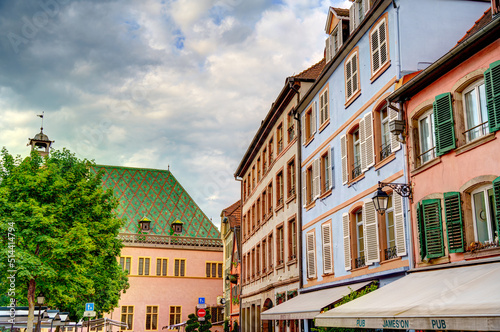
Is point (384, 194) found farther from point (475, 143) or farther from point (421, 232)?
point (475, 143)

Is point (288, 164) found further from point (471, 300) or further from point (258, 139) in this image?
point (471, 300)

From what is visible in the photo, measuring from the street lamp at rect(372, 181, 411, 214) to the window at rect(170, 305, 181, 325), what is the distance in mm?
45835

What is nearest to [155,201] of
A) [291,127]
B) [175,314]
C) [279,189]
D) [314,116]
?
[175,314]

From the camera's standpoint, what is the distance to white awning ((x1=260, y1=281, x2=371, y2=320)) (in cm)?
1538

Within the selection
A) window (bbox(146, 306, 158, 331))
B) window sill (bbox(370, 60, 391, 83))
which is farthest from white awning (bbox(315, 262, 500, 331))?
window (bbox(146, 306, 158, 331))

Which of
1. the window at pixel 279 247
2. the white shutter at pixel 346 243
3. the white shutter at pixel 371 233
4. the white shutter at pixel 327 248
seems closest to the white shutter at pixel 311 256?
the white shutter at pixel 327 248

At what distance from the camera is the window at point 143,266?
5592 cm

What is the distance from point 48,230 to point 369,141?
13.8 meters

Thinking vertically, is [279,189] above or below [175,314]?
above

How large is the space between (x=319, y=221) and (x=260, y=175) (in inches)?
502

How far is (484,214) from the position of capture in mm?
10695

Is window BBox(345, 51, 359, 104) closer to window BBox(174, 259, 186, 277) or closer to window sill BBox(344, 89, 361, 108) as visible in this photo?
window sill BBox(344, 89, 361, 108)

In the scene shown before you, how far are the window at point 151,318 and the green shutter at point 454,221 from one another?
4738cm

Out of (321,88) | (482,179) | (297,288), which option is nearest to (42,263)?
(297,288)
